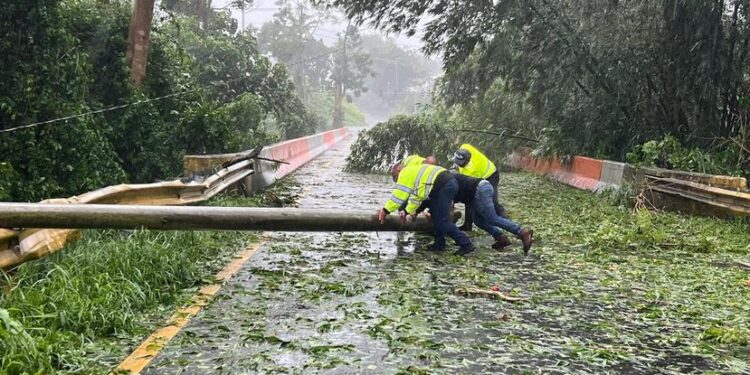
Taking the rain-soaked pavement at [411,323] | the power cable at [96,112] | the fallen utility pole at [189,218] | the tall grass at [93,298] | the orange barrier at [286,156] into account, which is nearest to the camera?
the tall grass at [93,298]

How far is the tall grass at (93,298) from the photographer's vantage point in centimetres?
414

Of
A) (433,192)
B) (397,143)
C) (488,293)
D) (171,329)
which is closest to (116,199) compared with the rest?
(171,329)

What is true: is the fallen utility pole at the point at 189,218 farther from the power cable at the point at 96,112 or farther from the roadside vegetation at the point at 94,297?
the power cable at the point at 96,112

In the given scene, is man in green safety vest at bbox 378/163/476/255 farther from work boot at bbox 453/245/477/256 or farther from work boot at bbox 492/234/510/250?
work boot at bbox 492/234/510/250

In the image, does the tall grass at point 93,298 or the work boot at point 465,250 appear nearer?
the tall grass at point 93,298

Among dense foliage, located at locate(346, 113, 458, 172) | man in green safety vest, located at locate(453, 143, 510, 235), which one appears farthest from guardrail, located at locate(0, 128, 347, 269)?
man in green safety vest, located at locate(453, 143, 510, 235)

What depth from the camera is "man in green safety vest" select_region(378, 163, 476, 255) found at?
26.0 feet

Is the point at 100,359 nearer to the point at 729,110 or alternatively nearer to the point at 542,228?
the point at 542,228

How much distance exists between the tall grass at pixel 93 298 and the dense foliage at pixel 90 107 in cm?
258

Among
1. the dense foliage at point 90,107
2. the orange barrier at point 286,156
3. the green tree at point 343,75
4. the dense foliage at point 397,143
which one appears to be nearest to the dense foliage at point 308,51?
the green tree at point 343,75

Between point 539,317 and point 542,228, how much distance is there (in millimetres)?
4697

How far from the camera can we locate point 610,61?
48.4ft

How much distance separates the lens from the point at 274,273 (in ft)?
22.8

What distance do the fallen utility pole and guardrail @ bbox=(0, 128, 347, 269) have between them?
0.64 ft
